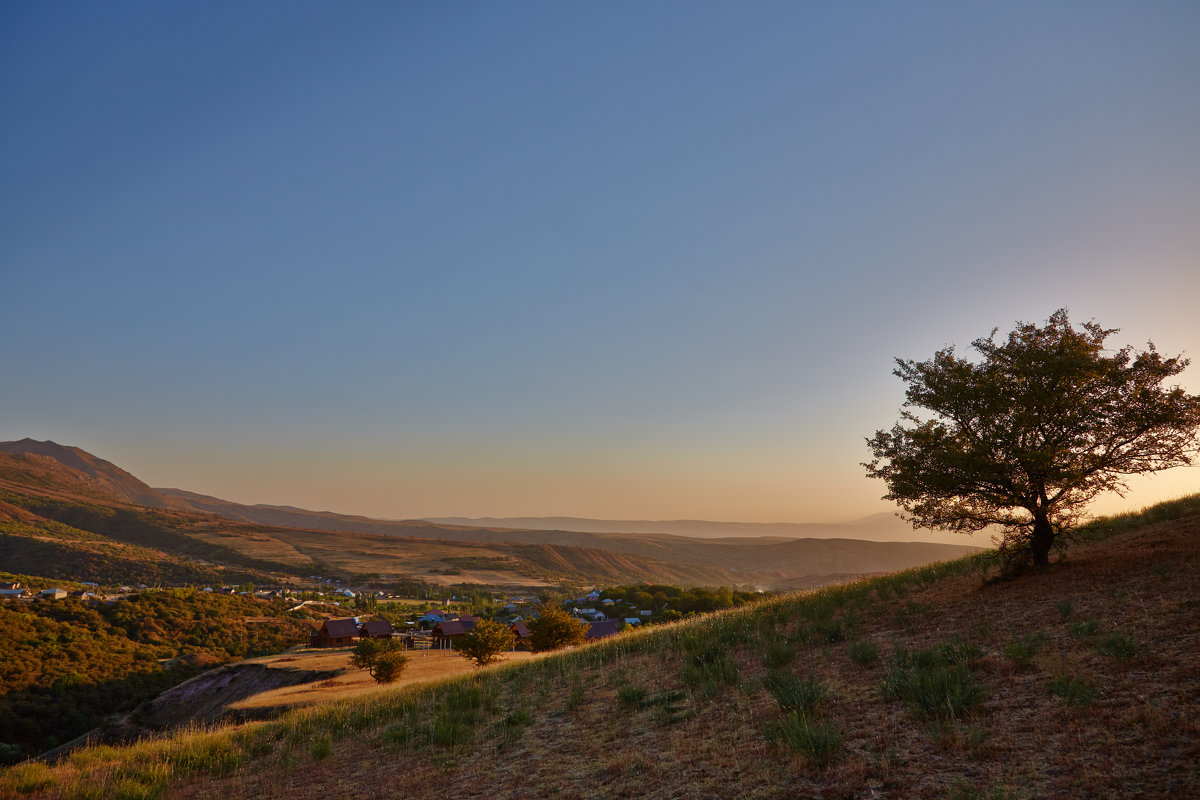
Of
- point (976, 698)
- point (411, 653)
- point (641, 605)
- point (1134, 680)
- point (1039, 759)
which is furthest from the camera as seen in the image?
point (641, 605)

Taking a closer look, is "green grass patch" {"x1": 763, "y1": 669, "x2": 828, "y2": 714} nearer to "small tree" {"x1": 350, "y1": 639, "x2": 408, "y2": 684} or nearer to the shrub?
the shrub

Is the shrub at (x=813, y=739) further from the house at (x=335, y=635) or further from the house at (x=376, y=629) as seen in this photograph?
the house at (x=335, y=635)

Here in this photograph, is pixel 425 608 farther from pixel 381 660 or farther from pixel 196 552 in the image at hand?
pixel 196 552

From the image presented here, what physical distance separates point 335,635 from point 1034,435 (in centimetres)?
6592

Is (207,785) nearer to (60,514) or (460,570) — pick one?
(460,570)

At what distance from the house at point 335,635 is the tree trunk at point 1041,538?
63.4 metres

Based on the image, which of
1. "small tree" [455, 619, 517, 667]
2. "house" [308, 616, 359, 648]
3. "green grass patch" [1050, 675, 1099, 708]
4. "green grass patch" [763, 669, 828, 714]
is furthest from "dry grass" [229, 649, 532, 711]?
"green grass patch" [1050, 675, 1099, 708]

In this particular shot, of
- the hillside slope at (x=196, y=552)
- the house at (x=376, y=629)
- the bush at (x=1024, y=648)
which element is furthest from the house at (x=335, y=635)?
the bush at (x=1024, y=648)

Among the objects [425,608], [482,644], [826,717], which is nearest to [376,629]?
[482,644]

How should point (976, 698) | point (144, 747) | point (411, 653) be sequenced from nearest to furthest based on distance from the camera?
point (976, 698), point (144, 747), point (411, 653)

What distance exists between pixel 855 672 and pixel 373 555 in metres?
185

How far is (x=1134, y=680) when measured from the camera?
23.7 feet

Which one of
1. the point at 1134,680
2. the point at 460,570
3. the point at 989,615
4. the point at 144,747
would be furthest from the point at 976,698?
the point at 460,570

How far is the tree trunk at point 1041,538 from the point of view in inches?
611
